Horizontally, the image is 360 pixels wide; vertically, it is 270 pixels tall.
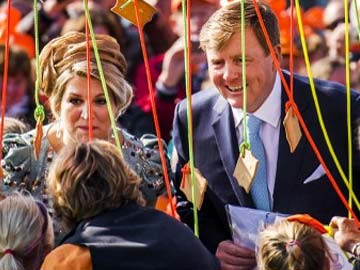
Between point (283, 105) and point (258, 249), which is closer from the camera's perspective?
point (258, 249)

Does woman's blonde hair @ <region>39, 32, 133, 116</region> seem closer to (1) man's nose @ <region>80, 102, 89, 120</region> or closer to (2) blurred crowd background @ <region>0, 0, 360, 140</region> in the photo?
(1) man's nose @ <region>80, 102, 89, 120</region>

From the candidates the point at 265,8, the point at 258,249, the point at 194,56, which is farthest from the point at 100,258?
the point at 194,56

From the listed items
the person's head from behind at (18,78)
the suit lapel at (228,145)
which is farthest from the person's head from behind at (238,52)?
the person's head from behind at (18,78)

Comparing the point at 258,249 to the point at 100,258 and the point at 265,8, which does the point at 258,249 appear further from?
the point at 265,8

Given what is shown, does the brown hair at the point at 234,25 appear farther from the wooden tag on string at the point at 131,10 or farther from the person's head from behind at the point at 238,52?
the wooden tag on string at the point at 131,10

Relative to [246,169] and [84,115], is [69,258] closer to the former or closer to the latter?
[246,169]

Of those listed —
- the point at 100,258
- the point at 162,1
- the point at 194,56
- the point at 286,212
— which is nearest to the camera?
the point at 100,258

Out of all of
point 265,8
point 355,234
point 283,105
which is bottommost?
point 355,234

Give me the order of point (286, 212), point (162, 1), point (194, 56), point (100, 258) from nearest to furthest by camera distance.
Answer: point (100, 258), point (286, 212), point (194, 56), point (162, 1)

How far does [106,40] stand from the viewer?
5199 millimetres

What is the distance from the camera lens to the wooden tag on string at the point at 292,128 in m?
4.82

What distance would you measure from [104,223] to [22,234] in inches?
9.4

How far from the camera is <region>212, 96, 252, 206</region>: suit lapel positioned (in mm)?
5090

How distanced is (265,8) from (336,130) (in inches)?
17.9
